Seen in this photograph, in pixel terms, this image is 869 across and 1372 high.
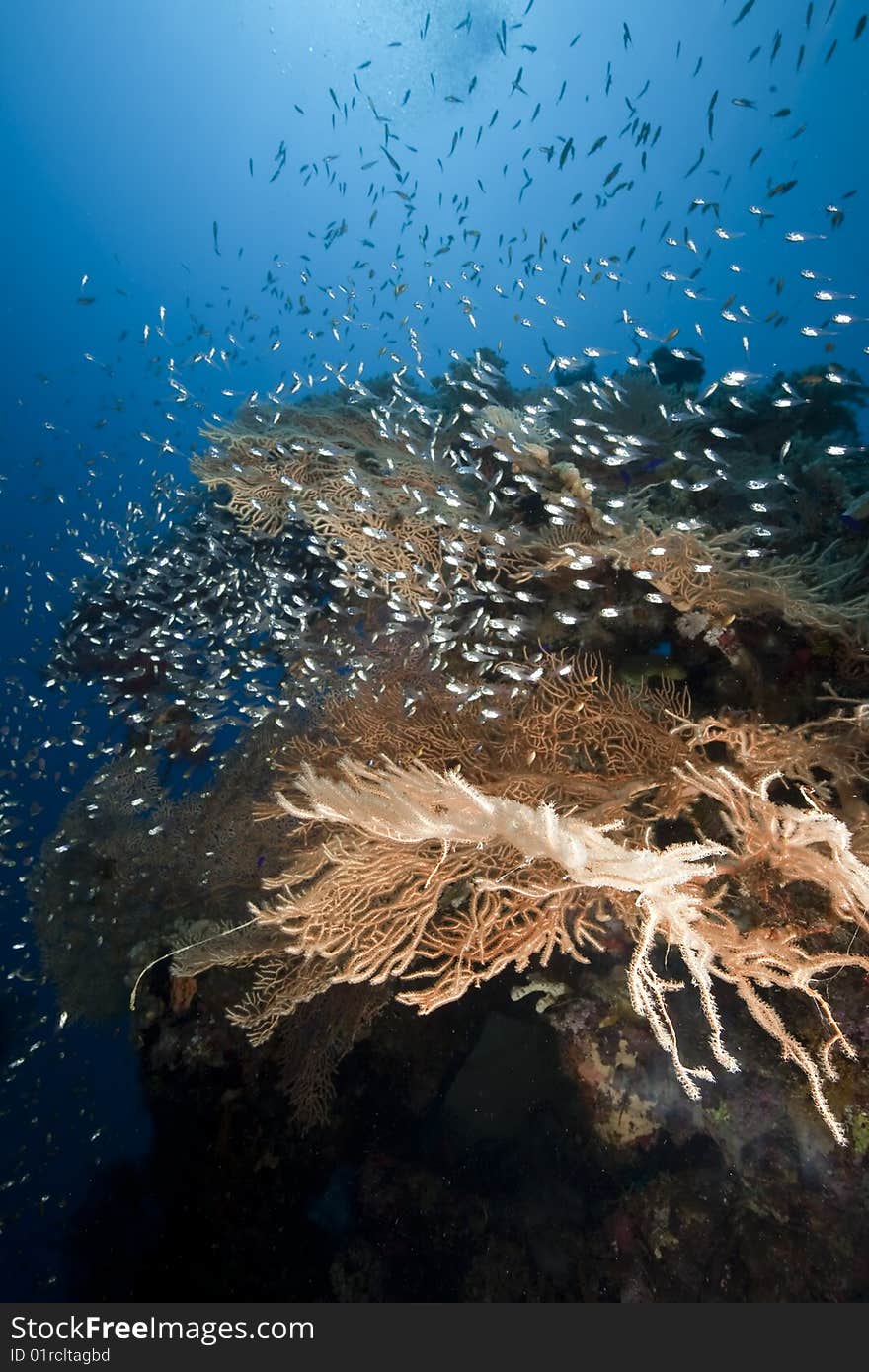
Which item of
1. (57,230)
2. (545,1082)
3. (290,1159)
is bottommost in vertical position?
(290,1159)

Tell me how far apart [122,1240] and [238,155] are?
129 metres

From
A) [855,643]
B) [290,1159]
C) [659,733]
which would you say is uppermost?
[855,643]

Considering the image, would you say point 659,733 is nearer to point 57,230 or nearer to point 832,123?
point 832,123

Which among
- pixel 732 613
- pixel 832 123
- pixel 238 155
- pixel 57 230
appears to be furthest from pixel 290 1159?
pixel 238 155

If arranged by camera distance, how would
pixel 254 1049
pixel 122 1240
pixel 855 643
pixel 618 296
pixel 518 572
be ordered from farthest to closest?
pixel 618 296
pixel 122 1240
pixel 254 1049
pixel 518 572
pixel 855 643

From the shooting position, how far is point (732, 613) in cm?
480

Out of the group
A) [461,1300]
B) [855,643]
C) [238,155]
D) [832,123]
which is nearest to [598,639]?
[855,643]

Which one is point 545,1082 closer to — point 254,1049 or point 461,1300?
point 461,1300

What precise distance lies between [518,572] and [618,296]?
129014mm

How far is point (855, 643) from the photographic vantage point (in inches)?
175

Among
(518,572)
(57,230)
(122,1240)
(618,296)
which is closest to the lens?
(518,572)

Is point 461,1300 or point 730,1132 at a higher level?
point 730,1132

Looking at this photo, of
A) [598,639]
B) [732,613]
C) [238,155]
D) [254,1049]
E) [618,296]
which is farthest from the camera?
[618,296]

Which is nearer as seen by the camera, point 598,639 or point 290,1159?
point 598,639
